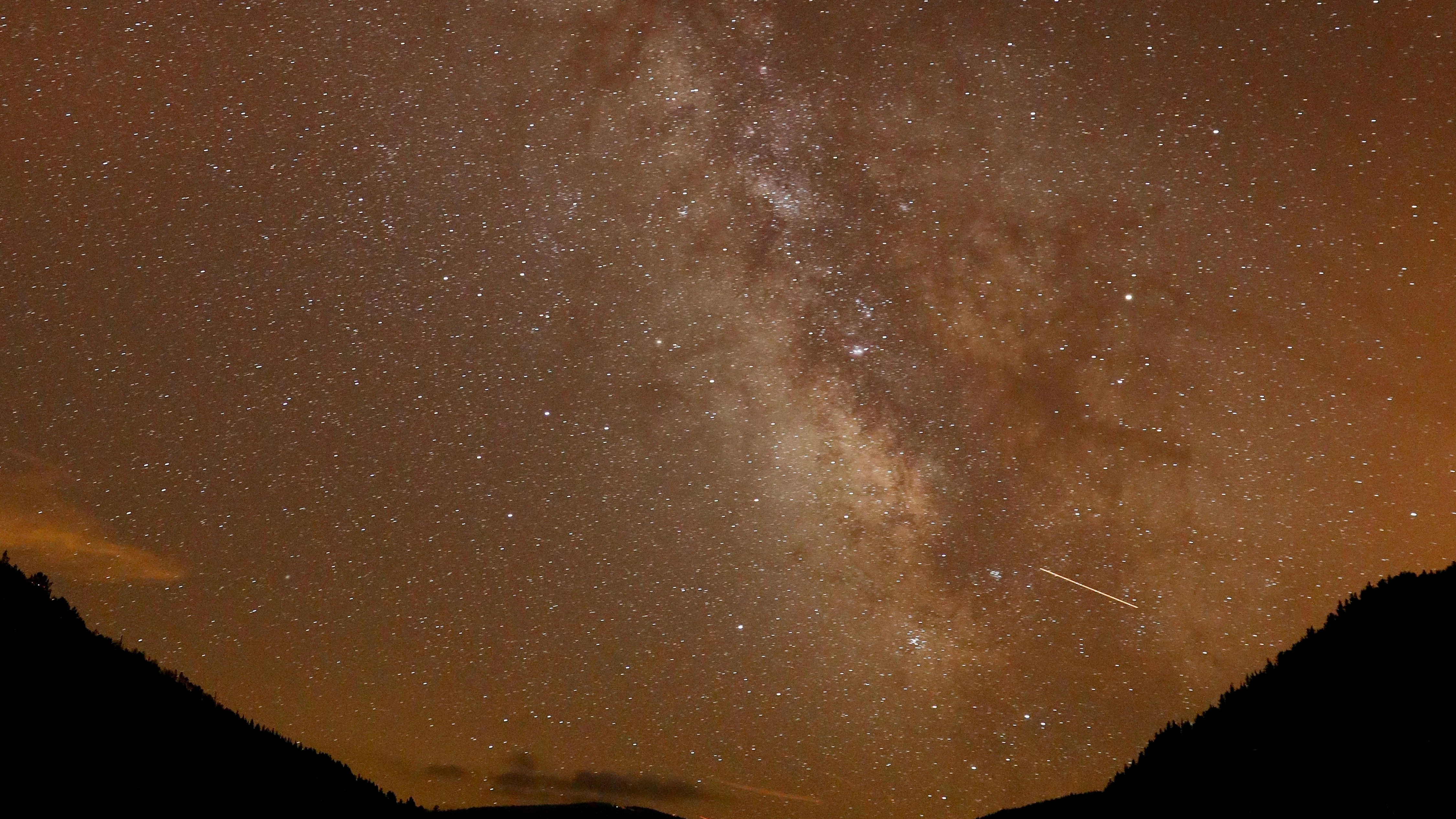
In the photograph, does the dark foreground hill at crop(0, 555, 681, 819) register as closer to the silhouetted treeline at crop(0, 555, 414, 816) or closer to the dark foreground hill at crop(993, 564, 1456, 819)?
the silhouetted treeline at crop(0, 555, 414, 816)

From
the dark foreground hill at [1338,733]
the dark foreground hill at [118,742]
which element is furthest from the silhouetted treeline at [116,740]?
the dark foreground hill at [1338,733]

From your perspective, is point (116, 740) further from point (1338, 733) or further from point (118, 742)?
point (1338, 733)

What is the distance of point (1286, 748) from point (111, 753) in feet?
37.9

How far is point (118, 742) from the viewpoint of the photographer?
411 inches

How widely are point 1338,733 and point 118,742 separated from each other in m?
11.9

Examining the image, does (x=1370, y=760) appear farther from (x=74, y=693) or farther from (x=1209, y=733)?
(x=74, y=693)

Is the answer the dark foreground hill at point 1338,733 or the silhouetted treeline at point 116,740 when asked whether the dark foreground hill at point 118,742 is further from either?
the dark foreground hill at point 1338,733

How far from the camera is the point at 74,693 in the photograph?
10500 mm

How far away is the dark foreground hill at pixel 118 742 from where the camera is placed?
9180 millimetres

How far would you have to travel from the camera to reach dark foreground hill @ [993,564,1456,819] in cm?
861

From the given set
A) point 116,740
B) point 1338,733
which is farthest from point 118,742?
point 1338,733

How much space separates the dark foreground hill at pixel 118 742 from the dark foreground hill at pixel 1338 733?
10.2 meters

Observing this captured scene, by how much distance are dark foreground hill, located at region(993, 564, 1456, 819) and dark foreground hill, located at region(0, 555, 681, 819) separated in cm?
1020

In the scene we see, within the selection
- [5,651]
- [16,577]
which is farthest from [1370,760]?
[16,577]
